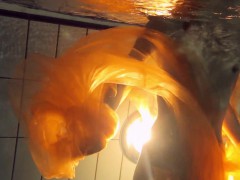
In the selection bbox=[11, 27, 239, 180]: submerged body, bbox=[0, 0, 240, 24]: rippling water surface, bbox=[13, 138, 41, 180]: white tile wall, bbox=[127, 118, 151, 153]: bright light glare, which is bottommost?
bbox=[13, 138, 41, 180]: white tile wall

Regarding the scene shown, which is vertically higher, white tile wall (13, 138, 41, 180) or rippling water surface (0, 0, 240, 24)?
rippling water surface (0, 0, 240, 24)

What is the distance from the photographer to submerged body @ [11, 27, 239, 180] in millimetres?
1070

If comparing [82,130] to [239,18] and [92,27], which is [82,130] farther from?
[92,27]

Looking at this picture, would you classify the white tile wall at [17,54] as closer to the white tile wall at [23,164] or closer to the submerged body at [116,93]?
the white tile wall at [23,164]

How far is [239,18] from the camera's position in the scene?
3.12ft

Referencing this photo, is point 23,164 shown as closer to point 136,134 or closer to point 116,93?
point 136,134

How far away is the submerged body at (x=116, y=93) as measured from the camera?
1070mm

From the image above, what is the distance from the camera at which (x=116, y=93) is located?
1204 mm

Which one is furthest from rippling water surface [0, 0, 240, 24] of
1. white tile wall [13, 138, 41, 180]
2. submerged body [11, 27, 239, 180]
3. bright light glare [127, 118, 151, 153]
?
white tile wall [13, 138, 41, 180]

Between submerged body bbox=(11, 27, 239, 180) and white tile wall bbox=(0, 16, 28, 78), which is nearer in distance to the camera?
submerged body bbox=(11, 27, 239, 180)

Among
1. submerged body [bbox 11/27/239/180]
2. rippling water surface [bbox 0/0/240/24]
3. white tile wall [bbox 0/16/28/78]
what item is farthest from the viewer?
white tile wall [bbox 0/16/28/78]

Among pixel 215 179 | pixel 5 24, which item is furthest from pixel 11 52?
pixel 215 179

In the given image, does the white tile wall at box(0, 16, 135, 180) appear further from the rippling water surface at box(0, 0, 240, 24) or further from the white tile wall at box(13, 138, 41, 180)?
the rippling water surface at box(0, 0, 240, 24)

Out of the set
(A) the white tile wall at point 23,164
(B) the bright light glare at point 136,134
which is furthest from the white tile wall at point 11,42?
(B) the bright light glare at point 136,134
